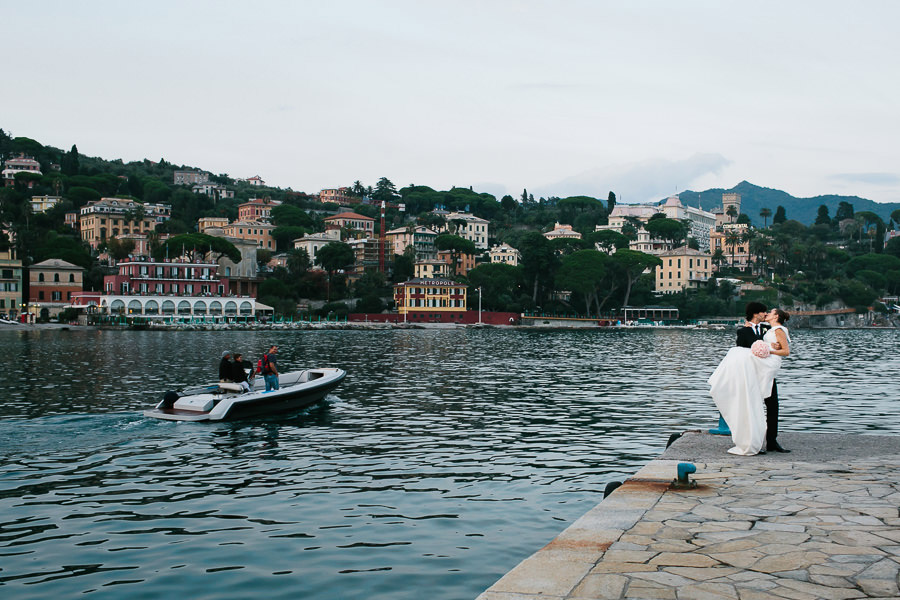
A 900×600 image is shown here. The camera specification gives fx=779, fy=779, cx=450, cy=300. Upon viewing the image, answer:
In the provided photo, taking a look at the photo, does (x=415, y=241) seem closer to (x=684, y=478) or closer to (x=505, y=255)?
A: (x=505, y=255)

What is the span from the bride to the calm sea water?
2910 millimetres

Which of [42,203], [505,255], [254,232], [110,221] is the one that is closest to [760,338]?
[505,255]

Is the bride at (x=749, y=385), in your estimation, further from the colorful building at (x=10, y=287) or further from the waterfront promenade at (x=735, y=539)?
the colorful building at (x=10, y=287)

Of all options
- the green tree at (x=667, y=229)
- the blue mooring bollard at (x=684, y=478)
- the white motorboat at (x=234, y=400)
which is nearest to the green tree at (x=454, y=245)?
the green tree at (x=667, y=229)

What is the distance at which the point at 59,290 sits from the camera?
119 metres

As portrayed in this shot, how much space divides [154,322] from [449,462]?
349 feet

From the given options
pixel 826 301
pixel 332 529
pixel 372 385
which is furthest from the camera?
pixel 826 301

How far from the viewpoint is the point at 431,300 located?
445 feet

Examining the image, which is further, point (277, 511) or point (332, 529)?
point (277, 511)

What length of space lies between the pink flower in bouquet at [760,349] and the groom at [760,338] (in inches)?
6.1

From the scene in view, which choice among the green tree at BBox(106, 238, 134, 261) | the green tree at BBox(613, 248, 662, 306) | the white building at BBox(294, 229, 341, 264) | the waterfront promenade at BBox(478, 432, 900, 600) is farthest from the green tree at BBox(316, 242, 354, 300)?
the waterfront promenade at BBox(478, 432, 900, 600)

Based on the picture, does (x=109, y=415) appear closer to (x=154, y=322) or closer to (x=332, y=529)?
(x=332, y=529)

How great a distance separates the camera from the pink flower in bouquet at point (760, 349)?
11.9 m

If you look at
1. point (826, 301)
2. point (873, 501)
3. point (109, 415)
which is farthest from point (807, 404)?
point (826, 301)
